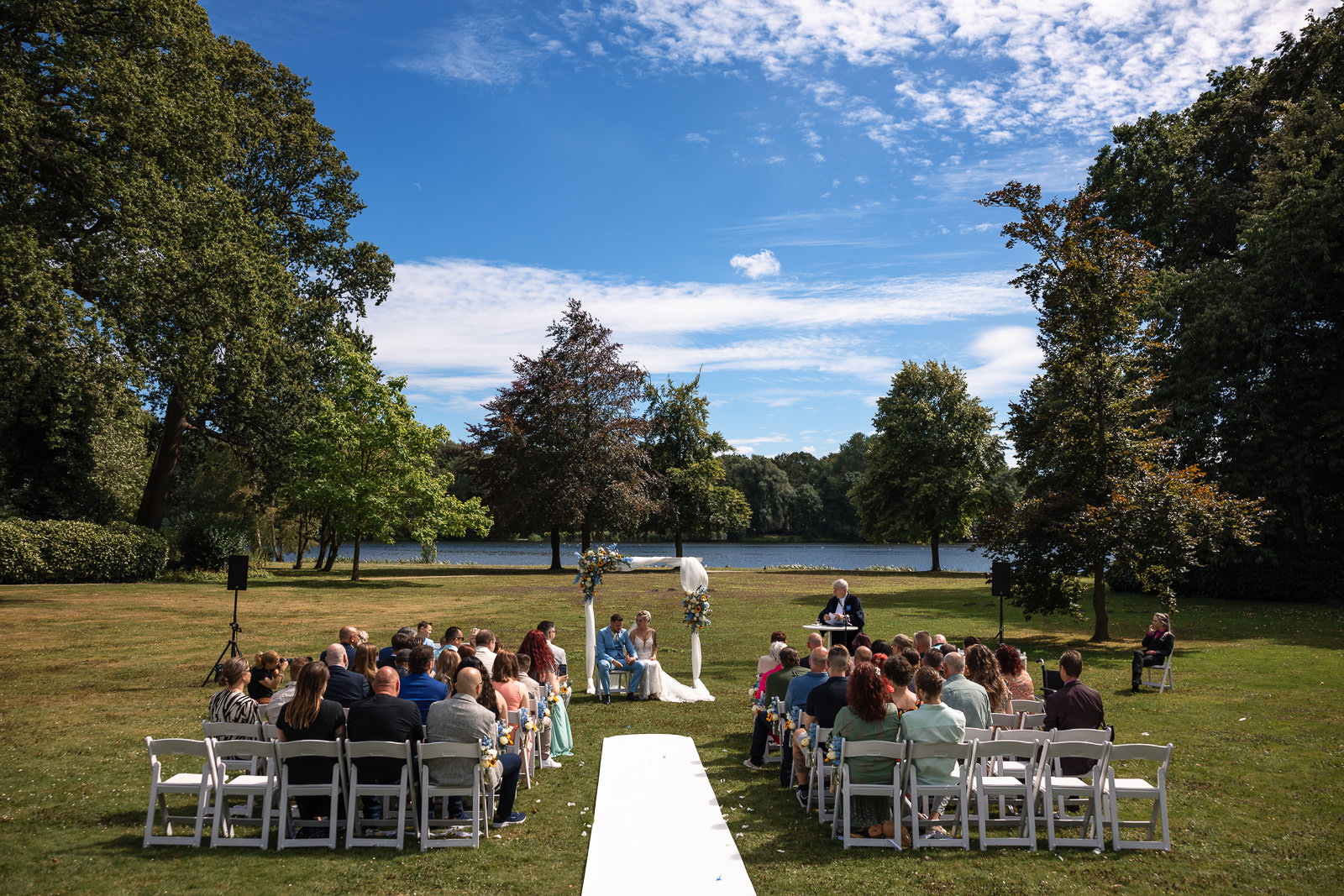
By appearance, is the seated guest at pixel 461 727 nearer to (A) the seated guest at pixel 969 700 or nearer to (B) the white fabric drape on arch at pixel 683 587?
(A) the seated guest at pixel 969 700

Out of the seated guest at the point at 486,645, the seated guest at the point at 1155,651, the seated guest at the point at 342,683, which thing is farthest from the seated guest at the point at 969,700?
the seated guest at the point at 1155,651

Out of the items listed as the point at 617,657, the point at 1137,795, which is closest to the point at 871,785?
the point at 1137,795

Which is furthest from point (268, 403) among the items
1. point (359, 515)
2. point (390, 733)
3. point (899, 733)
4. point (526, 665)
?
point (899, 733)

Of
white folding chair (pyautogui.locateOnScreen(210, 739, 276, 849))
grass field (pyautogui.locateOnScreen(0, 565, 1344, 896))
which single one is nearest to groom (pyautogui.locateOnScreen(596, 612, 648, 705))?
grass field (pyautogui.locateOnScreen(0, 565, 1344, 896))

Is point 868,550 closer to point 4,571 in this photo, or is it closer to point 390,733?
point 4,571

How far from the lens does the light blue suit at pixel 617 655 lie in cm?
1261

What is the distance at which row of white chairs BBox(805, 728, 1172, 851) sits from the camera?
6328 mm

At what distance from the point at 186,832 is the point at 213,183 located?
79.5 feet

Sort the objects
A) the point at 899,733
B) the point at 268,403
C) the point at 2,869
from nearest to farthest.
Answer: the point at 2,869, the point at 899,733, the point at 268,403

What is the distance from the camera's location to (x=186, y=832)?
21.8ft

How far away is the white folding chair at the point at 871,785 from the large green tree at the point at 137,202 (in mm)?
21206

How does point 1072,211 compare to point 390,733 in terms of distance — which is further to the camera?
point 1072,211

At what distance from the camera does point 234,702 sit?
7176mm

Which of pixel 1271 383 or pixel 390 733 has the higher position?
pixel 1271 383
